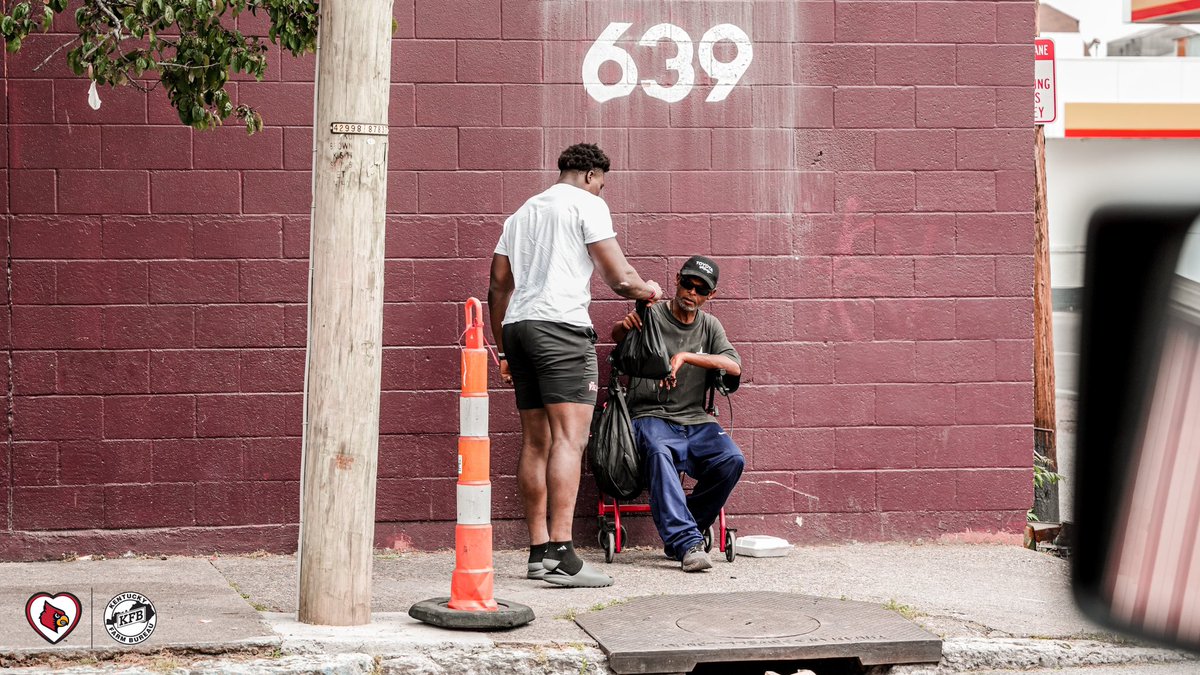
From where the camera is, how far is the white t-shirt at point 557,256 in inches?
256

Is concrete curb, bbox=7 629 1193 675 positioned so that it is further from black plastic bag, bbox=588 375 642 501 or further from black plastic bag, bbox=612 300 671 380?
black plastic bag, bbox=612 300 671 380

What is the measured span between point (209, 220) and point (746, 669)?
3652 millimetres

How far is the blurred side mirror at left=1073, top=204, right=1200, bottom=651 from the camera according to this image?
53.0 inches

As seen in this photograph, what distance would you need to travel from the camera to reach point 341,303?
17.8 ft

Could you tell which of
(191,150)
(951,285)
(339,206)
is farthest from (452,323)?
(951,285)

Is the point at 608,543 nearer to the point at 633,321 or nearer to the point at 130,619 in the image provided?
the point at 633,321

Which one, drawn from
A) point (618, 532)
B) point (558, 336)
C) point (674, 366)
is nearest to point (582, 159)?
point (558, 336)

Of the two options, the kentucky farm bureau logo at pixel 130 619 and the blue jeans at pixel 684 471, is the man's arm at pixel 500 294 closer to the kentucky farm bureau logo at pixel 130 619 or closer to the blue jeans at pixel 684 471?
the blue jeans at pixel 684 471

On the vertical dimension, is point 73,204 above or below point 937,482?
above

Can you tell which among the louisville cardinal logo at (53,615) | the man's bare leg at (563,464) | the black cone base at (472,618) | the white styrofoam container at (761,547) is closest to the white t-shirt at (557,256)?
the man's bare leg at (563,464)

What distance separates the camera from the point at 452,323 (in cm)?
744

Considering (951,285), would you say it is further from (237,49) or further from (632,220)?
(237,49)

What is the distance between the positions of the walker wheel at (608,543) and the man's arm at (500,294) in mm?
1036

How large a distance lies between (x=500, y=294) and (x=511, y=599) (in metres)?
1.53
